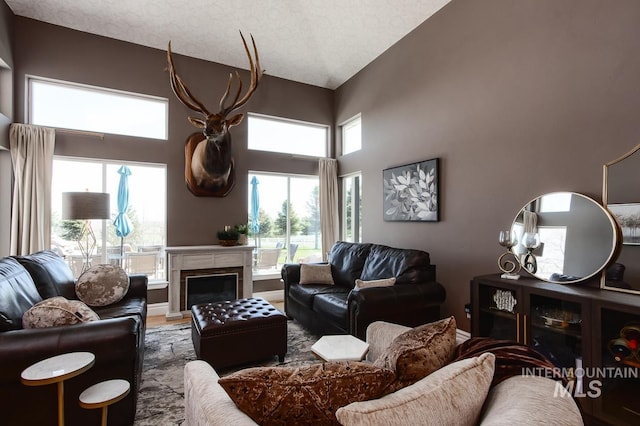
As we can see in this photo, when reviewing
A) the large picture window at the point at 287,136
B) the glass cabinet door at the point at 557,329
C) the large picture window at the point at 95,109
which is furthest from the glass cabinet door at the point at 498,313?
the large picture window at the point at 95,109

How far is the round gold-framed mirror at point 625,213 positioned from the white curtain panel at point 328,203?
13.0 ft

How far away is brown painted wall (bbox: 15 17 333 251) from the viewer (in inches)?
158

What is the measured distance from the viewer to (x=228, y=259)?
4.73m

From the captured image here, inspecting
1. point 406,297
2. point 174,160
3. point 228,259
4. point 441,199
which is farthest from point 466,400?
point 174,160

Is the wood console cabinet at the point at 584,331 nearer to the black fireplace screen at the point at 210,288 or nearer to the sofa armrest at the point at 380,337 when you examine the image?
the sofa armrest at the point at 380,337

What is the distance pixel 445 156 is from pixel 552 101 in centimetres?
116

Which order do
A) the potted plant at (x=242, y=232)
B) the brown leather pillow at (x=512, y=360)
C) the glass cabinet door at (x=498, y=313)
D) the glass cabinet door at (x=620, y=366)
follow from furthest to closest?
the potted plant at (x=242, y=232) → the glass cabinet door at (x=498, y=313) → the glass cabinet door at (x=620, y=366) → the brown leather pillow at (x=512, y=360)

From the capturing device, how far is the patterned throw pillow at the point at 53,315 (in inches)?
74.4

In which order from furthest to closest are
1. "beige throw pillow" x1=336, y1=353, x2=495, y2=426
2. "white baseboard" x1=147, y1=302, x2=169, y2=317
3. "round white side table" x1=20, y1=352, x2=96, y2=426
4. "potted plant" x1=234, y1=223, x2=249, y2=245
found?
1. "potted plant" x1=234, y1=223, x2=249, y2=245
2. "white baseboard" x1=147, y1=302, x2=169, y2=317
3. "round white side table" x1=20, y1=352, x2=96, y2=426
4. "beige throw pillow" x1=336, y1=353, x2=495, y2=426

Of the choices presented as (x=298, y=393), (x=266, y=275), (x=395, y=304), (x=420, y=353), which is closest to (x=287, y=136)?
(x=266, y=275)

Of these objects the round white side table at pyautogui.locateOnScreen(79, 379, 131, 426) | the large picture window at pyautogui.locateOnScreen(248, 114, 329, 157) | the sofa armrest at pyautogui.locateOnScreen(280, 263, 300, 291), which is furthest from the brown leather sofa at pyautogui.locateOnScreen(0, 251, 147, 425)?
the large picture window at pyautogui.locateOnScreen(248, 114, 329, 157)

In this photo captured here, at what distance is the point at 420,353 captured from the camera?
1080 millimetres

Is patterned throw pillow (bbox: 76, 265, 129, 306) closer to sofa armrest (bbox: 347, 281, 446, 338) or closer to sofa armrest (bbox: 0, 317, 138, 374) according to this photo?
sofa armrest (bbox: 0, 317, 138, 374)

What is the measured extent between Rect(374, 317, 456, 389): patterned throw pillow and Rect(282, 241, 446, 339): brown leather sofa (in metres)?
1.57
